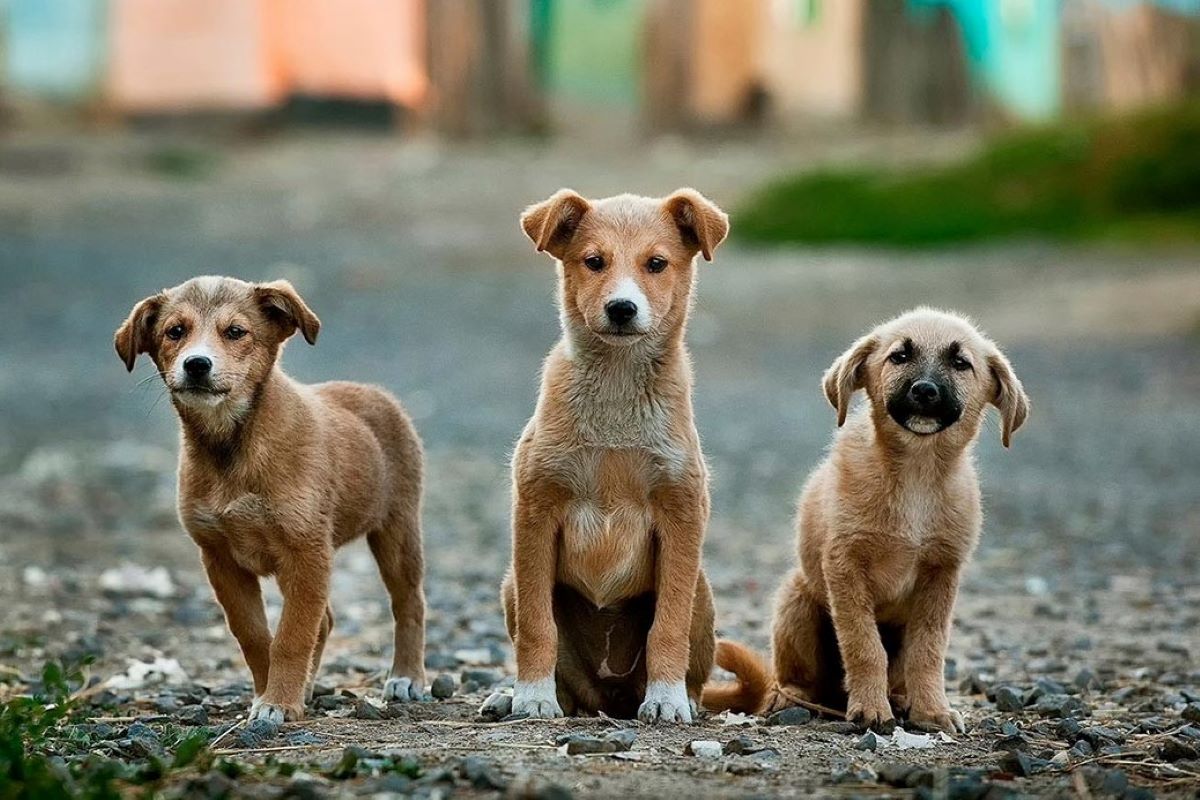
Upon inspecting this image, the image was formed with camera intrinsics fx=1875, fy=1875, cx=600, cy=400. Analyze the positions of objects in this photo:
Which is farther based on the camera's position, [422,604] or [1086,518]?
[1086,518]

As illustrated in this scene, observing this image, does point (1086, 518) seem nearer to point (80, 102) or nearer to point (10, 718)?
point (10, 718)

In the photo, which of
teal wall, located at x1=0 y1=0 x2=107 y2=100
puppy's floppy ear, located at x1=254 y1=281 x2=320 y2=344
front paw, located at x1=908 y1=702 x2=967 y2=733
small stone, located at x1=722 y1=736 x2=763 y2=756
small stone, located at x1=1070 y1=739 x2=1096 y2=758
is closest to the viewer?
small stone, located at x1=722 y1=736 x2=763 y2=756

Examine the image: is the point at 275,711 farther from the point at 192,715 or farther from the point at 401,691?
Result: the point at 401,691

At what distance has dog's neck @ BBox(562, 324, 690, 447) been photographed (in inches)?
245

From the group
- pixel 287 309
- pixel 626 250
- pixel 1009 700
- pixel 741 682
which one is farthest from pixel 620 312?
pixel 1009 700

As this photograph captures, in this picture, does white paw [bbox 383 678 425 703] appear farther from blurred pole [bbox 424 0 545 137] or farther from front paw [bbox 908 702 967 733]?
blurred pole [bbox 424 0 545 137]

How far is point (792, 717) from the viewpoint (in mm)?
6383

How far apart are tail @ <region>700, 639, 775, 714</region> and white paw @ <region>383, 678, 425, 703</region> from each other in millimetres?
1053

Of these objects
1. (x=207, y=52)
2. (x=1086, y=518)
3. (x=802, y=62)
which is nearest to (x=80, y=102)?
(x=207, y=52)

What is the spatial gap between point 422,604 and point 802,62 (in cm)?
2309

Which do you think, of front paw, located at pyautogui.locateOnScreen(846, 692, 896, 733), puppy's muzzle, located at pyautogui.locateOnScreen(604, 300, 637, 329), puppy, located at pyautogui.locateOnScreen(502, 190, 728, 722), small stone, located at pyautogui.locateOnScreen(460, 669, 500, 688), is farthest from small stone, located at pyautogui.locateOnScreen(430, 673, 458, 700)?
puppy's muzzle, located at pyautogui.locateOnScreen(604, 300, 637, 329)

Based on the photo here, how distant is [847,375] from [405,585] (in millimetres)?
1851

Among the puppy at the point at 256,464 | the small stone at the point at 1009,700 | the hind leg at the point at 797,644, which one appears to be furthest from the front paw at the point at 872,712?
the puppy at the point at 256,464

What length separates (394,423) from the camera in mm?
7047
